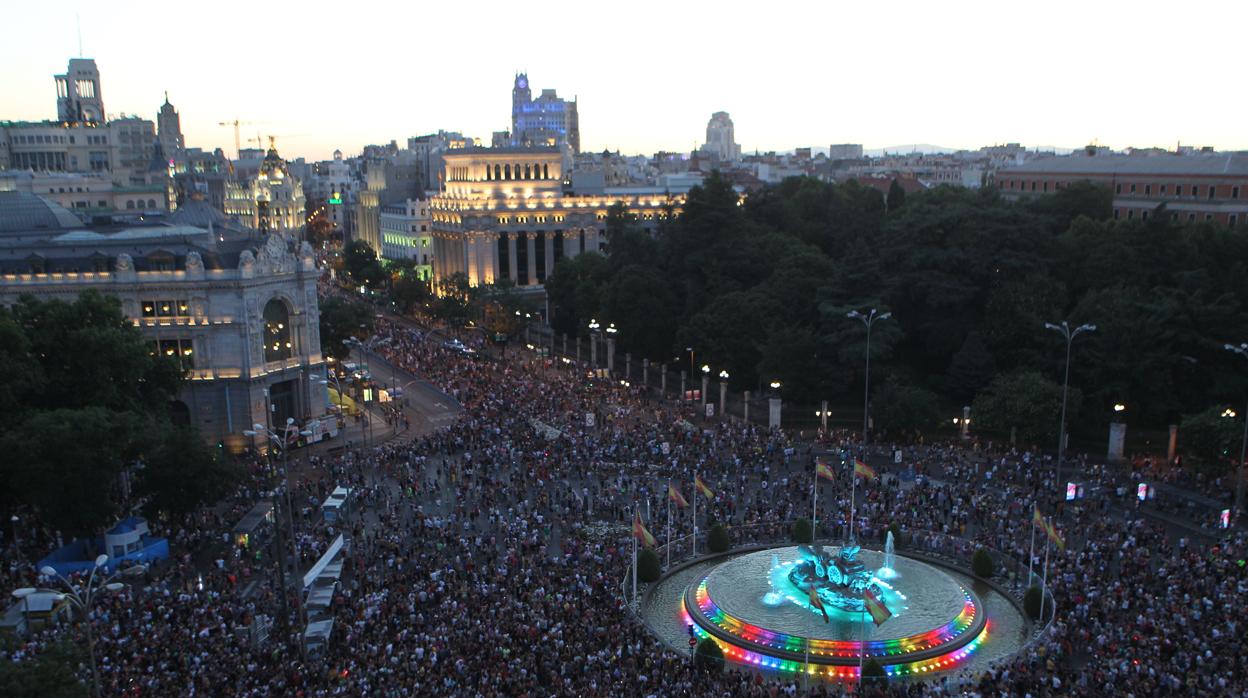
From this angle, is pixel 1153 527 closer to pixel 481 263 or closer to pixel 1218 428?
pixel 1218 428

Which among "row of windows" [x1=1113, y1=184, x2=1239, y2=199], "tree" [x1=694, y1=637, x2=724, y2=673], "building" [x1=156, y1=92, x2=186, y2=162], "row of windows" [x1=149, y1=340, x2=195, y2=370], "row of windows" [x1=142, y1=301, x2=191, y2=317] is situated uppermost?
"building" [x1=156, y1=92, x2=186, y2=162]

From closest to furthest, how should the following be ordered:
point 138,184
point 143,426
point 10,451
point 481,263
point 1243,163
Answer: point 10,451
point 143,426
point 1243,163
point 481,263
point 138,184

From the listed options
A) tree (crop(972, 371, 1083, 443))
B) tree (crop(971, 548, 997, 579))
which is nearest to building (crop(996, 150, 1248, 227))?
tree (crop(972, 371, 1083, 443))

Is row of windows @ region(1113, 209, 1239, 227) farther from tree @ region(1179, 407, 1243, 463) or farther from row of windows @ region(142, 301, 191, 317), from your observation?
row of windows @ region(142, 301, 191, 317)

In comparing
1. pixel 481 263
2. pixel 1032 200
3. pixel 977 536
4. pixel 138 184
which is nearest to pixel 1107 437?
pixel 977 536

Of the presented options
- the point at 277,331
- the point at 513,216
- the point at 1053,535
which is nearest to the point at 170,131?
the point at 513,216

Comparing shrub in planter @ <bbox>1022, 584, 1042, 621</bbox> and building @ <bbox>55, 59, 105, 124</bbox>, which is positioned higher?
building @ <bbox>55, 59, 105, 124</bbox>
